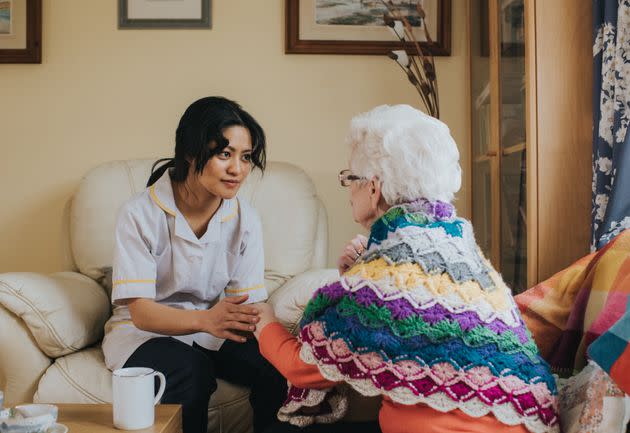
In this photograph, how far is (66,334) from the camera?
1.78 meters

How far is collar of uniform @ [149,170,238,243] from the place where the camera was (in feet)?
5.64

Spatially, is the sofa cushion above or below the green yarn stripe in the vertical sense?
below

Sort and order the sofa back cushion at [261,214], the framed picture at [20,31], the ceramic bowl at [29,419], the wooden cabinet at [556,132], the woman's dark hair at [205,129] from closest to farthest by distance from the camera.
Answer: the ceramic bowl at [29,419] → the woman's dark hair at [205,129] → the wooden cabinet at [556,132] → the sofa back cushion at [261,214] → the framed picture at [20,31]

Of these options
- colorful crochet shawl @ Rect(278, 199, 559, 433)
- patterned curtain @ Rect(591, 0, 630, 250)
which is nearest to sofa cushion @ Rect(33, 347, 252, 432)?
colorful crochet shawl @ Rect(278, 199, 559, 433)

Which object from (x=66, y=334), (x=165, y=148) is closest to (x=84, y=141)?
(x=165, y=148)

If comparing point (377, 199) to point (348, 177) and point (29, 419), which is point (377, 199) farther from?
point (29, 419)

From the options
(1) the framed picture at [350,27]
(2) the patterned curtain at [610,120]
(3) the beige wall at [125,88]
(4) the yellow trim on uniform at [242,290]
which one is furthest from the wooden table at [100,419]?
(1) the framed picture at [350,27]

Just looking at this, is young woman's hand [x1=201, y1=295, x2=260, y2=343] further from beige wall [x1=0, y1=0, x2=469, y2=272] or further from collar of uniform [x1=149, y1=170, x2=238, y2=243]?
beige wall [x1=0, y1=0, x2=469, y2=272]

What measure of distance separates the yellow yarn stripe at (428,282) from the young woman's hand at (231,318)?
36 cm

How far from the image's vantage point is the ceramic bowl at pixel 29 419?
1109mm

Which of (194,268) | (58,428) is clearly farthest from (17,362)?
(58,428)

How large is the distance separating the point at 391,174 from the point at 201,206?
74cm

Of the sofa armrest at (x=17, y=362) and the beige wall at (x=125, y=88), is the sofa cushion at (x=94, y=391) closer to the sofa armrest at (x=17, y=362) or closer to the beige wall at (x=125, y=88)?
the sofa armrest at (x=17, y=362)

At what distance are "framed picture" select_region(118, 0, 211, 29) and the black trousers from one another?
145 centimetres
